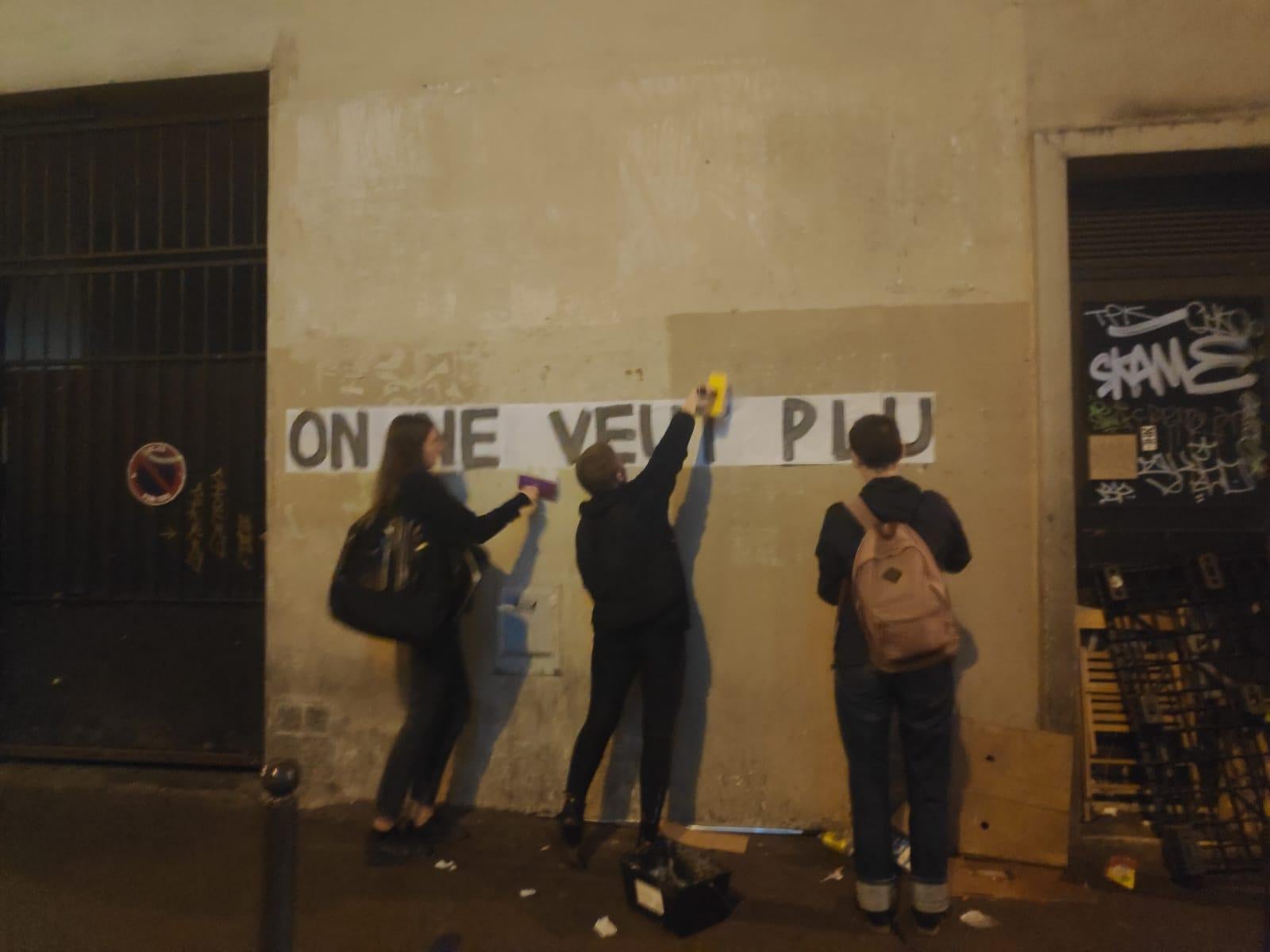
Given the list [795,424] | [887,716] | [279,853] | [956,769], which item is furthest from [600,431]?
[279,853]

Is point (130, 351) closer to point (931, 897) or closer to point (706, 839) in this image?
point (706, 839)

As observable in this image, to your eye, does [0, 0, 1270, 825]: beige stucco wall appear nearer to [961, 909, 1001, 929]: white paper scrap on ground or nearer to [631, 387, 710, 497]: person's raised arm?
[631, 387, 710, 497]: person's raised arm

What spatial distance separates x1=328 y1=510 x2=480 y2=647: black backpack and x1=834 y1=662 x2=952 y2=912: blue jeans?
1.77 metres

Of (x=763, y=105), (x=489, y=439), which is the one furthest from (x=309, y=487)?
(x=763, y=105)

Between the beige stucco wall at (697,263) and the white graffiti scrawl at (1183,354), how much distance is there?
722 mm

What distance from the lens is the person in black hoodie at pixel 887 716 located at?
3104mm

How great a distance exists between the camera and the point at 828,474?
13.3 ft

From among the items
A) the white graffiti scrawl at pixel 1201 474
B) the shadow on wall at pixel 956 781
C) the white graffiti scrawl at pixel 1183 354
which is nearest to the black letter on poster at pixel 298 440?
the shadow on wall at pixel 956 781

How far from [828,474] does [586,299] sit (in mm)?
1505

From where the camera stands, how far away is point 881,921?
318cm

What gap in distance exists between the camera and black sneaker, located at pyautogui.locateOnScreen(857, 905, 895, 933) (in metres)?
3.17

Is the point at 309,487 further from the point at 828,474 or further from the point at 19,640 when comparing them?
the point at 828,474

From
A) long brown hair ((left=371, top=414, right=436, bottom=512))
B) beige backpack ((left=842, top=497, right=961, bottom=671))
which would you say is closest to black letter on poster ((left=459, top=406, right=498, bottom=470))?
long brown hair ((left=371, top=414, right=436, bottom=512))

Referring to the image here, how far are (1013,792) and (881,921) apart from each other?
3.03 ft
